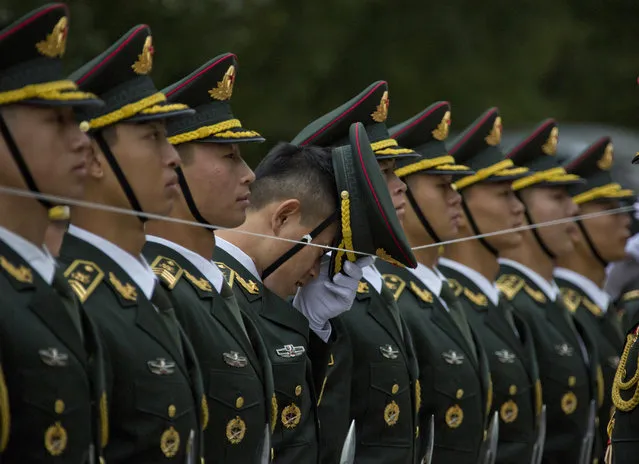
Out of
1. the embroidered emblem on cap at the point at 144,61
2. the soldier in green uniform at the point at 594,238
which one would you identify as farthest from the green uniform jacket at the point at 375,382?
the soldier in green uniform at the point at 594,238

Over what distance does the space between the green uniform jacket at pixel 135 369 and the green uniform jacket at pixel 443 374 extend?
2317 millimetres

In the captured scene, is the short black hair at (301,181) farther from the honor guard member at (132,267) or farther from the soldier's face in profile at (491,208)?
the soldier's face in profile at (491,208)

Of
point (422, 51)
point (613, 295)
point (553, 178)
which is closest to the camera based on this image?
point (553, 178)

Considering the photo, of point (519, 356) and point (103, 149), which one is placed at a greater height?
point (103, 149)

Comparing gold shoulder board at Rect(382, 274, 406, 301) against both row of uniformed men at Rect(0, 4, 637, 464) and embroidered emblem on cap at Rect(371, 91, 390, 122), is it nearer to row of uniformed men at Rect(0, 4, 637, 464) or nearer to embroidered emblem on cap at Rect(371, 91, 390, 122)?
row of uniformed men at Rect(0, 4, 637, 464)

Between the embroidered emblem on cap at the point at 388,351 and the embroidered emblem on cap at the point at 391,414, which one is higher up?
the embroidered emblem on cap at the point at 388,351

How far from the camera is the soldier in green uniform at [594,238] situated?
9977mm

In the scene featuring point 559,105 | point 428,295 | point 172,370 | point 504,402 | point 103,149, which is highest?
point 103,149

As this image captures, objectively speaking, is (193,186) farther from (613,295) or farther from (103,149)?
(613,295)

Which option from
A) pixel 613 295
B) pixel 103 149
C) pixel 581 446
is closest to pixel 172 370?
pixel 103 149

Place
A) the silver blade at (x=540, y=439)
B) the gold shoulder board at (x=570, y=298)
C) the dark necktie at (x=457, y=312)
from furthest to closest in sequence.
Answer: the gold shoulder board at (x=570, y=298)
the silver blade at (x=540, y=439)
the dark necktie at (x=457, y=312)

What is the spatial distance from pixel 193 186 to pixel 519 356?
3014 millimetres

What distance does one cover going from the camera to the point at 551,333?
9086mm

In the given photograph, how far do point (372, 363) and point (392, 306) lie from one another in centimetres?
36
